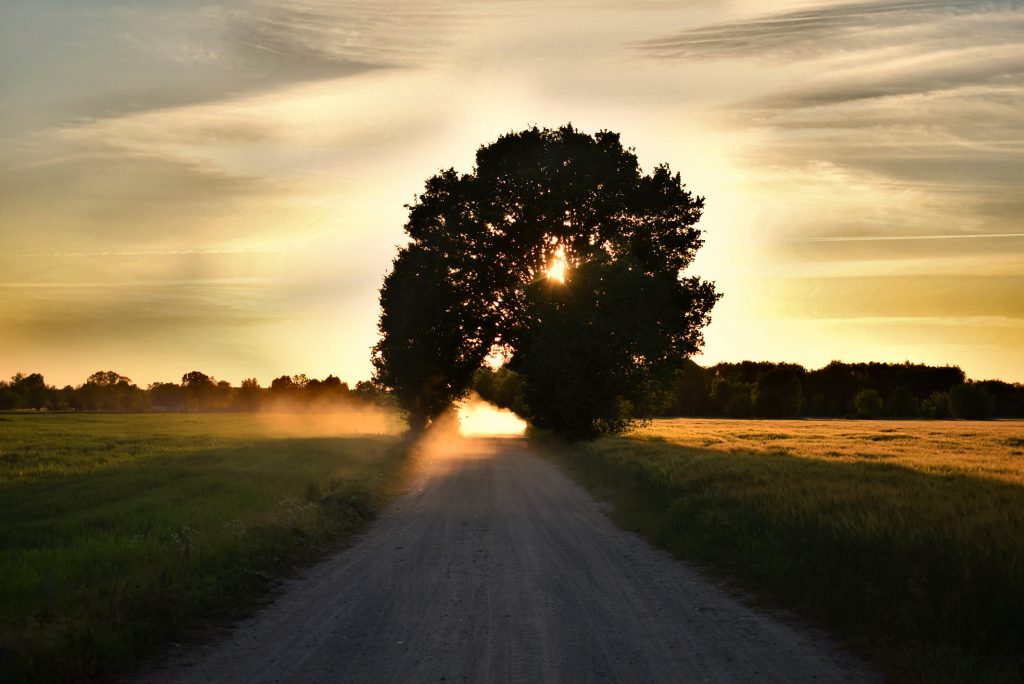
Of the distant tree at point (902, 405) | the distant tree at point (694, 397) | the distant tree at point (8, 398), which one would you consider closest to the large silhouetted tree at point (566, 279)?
the distant tree at point (902, 405)

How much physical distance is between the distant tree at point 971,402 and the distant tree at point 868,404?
1052cm

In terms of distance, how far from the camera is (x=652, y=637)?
31.6 ft

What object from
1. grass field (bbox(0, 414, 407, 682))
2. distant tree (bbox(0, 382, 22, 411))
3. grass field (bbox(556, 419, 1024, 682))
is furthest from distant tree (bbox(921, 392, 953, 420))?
distant tree (bbox(0, 382, 22, 411))

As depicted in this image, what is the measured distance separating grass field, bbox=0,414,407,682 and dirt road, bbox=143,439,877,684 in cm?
78

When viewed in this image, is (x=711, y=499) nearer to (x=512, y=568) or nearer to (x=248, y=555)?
(x=512, y=568)

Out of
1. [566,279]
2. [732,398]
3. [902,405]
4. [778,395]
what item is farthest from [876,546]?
[732,398]

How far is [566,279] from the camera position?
144 ft

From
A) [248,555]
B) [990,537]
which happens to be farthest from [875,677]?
[248,555]

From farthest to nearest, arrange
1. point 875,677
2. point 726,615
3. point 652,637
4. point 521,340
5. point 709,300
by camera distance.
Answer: point 521,340
point 709,300
point 726,615
point 652,637
point 875,677

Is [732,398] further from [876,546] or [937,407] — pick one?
[876,546]

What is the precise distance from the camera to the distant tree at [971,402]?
11750cm

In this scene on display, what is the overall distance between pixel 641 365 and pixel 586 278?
5.24 metres

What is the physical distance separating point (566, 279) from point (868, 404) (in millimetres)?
100152

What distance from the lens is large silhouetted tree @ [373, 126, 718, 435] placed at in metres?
42.4
